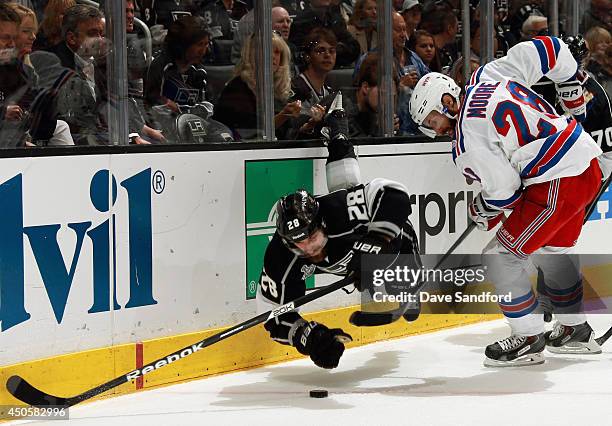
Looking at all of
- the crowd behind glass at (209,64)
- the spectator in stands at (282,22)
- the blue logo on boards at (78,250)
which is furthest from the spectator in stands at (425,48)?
the blue logo on boards at (78,250)

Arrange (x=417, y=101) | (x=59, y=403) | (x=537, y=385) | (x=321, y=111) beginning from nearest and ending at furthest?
(x=59, y=403), (x=537, y=385), (x=417, y=101), (x=321, y=111)

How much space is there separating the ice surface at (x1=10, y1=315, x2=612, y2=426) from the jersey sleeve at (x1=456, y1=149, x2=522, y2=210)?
2.34ft

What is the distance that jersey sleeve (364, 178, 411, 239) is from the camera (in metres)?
4.61

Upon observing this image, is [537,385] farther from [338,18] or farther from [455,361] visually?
[338,18]

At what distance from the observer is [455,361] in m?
5.05

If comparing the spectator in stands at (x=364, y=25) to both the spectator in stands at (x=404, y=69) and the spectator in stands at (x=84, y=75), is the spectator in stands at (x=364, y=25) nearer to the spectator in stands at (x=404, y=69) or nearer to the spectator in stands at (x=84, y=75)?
the spectator in stands at (x=404, y=69)

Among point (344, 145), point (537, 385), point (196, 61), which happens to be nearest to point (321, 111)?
point (344, 145)

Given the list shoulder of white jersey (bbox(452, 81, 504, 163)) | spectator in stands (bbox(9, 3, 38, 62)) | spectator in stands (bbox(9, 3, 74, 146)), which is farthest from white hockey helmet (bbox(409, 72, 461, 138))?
spectator in stands (bbox(9, 3, 38, 62))

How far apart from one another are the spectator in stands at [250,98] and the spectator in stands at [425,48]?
0.88 metres

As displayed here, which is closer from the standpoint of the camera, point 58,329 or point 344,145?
point 58,329

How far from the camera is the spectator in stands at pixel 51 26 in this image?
4211 millimetres

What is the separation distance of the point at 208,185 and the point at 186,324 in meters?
0.56

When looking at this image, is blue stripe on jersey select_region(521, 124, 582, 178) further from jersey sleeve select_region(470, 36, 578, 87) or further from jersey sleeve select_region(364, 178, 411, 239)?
jersey sleeve select_region(364, 178, 411, 239)

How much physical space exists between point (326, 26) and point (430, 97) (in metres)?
0.77
